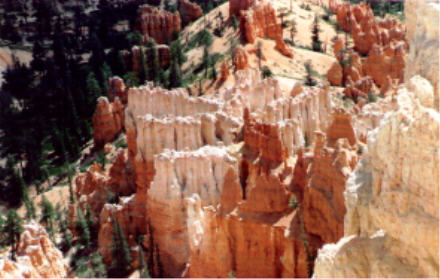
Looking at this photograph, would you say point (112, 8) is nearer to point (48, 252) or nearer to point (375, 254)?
point (48, 252)

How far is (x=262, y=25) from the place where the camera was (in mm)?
64438

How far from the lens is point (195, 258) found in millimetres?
23781

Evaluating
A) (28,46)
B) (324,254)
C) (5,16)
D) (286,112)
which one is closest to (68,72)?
(28,46)

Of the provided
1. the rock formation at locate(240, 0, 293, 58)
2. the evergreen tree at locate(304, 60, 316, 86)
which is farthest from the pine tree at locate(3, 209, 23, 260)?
the rock formation at locate(240, 0, 293, 58)

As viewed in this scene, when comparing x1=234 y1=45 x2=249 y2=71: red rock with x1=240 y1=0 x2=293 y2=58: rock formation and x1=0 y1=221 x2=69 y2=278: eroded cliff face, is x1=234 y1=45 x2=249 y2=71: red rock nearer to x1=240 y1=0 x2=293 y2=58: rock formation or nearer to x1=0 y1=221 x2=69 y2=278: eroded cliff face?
x1=240 y1=0 x2=293 y2=58: rock formation

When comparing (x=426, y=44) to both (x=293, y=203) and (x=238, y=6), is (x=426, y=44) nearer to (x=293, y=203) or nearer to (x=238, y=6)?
(x=293, y=203)

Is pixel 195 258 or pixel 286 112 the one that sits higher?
pixel 286 112

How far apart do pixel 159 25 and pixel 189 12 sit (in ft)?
21.1

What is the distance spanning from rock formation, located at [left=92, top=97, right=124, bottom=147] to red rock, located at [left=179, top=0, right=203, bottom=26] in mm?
29386

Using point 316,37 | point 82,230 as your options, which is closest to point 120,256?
point 82,230

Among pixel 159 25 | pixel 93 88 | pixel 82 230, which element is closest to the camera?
pixel 82 230

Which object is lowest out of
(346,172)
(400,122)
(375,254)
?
(346,172)

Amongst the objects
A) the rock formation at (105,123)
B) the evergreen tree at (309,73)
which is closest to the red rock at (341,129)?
the rock formation at (105,123)

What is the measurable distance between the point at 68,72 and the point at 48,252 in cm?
5031
